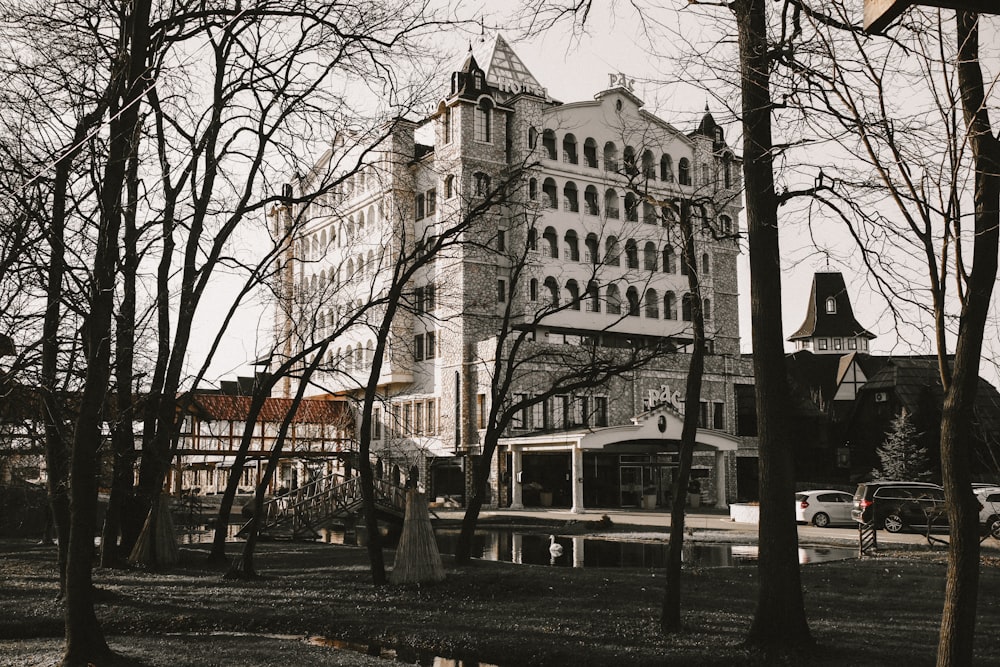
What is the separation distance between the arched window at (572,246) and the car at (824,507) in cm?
2247

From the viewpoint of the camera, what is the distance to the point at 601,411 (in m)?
54.4

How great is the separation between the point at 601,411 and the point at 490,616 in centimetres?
4140

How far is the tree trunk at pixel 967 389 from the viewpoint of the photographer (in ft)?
24.4

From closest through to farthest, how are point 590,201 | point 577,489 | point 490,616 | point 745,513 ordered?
point 490,616
point 745,513
point 577,489
point 590,201

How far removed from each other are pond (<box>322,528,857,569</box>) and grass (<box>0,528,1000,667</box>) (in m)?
4.38

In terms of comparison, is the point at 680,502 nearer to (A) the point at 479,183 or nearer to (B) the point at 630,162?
(B) the point at 630,162

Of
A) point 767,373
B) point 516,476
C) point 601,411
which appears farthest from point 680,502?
point 601,411

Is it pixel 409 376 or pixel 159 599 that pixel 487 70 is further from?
pixel 159 599

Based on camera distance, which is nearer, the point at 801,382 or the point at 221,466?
the point at 221,466

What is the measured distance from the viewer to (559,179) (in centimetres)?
5738

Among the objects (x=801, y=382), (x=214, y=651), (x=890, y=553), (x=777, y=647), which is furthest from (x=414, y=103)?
(x=801, y=382)

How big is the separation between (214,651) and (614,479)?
145 ft

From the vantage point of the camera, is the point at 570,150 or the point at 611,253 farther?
the point at 570,150

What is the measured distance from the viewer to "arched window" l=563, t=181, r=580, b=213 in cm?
5756
